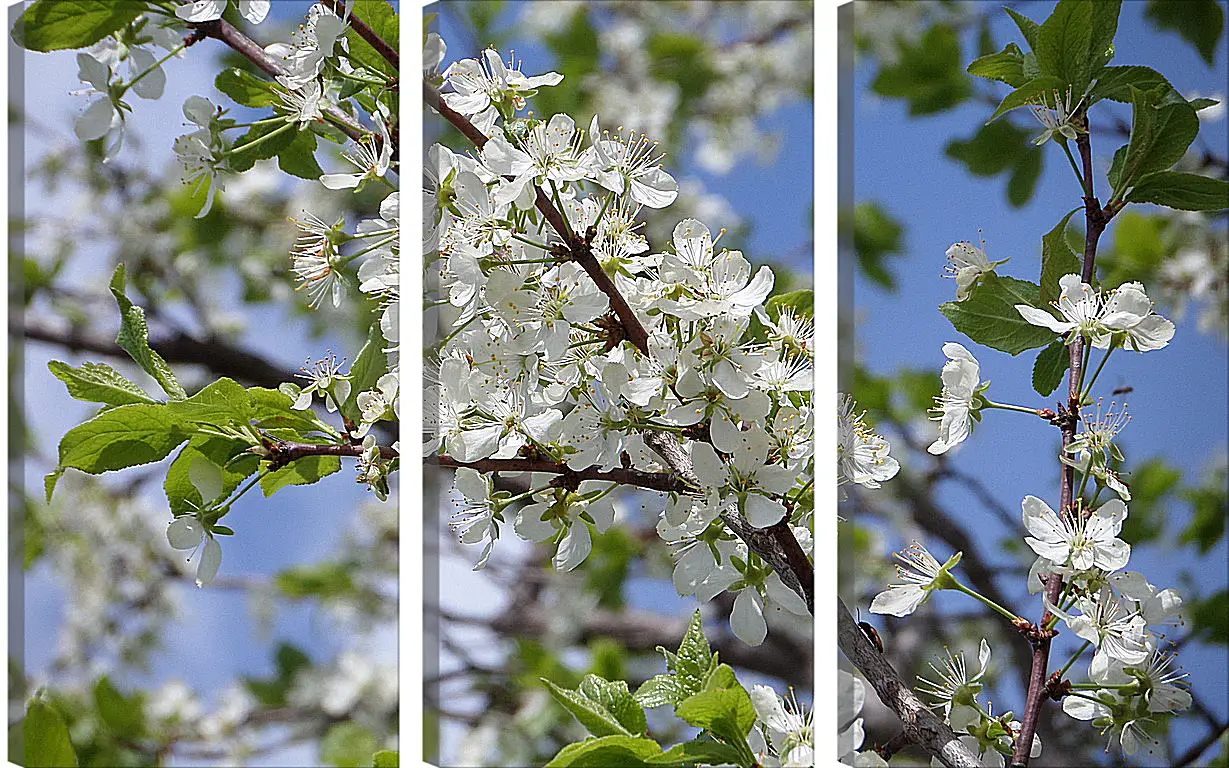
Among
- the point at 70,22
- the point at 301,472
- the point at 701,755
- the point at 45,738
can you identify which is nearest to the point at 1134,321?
the point at 701,755

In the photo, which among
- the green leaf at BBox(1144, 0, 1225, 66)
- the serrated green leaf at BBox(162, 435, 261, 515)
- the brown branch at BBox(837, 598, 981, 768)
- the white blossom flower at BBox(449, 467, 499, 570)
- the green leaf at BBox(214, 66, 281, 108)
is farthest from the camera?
the green leaf at BBox(214, 66, 281, 108)

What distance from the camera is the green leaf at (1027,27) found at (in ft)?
2.78

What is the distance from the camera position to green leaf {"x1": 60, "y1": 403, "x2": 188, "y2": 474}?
112cm

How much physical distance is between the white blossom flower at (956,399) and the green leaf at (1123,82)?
0.21 m

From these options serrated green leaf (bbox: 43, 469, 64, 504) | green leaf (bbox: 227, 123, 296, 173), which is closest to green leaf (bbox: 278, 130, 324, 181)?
green leaf (bbox: 227, 123, 296, 173)

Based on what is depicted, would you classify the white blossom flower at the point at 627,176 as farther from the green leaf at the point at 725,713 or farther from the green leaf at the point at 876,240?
the green leaf at the point at 725,713

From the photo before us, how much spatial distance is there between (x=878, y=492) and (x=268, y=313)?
2.74 feet

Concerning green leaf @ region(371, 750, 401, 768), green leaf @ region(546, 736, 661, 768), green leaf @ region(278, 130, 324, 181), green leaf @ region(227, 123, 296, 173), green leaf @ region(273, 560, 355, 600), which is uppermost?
green leaf @ region(227, 123, 296, 173)

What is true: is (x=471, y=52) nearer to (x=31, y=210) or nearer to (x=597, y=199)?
(x=597, y=199)

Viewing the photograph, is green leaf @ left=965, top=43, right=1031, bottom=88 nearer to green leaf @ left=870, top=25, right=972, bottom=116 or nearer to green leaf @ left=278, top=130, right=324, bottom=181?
green leaf @ left=870, top=25, right=972, bottom=116

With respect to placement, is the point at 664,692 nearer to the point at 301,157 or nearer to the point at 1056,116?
the point at 1056,116

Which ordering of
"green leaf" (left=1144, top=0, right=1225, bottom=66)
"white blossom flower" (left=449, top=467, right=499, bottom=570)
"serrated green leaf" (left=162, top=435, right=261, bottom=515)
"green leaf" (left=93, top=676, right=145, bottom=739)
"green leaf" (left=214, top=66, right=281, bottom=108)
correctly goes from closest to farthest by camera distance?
"green leaf" (left=1144, top=0, right=1225, bottom=66), "white blossom flower" (left=449, top=467, right=499, bottom=570), "serrated green leaf" (left=162, top=435, right=261, bottom=515), "green leaf" (left=214, top=66, right=281, bottom=108), "green leaf" (left=93, top=676, right=145, bottom=739)

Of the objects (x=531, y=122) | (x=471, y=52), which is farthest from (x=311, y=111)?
(x=531, y=122)

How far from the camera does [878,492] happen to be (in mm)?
937
